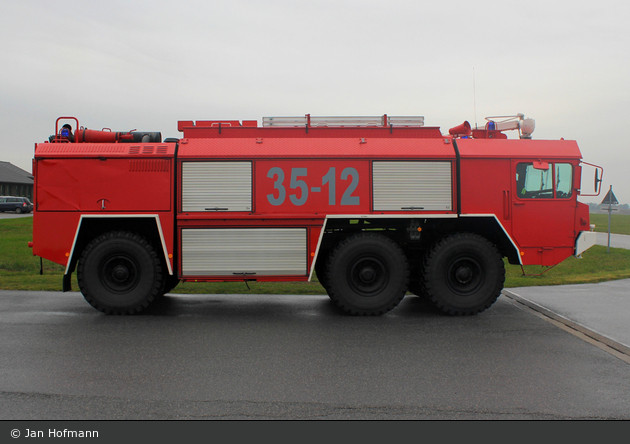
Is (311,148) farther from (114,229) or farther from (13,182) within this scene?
(13,182)

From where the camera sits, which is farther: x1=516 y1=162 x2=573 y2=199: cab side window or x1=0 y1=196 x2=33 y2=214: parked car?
x1=0 y1=196 x2=33 y2=214: parked car

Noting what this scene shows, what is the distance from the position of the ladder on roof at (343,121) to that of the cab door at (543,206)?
1.83m

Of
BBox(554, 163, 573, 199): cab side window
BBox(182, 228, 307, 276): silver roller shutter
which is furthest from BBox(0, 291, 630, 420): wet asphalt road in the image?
BBox(554, 163, 573, 199): cab side window

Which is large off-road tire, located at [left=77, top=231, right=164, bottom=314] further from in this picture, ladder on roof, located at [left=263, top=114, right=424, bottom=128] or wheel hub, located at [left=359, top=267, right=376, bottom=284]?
wheel hub, located at [left=359, top=267, right=376, bottom=284]

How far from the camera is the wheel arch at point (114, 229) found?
7391 millimetres

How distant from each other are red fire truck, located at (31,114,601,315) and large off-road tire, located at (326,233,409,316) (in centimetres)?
2

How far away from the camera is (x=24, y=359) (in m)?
5.08

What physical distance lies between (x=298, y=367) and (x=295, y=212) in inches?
119

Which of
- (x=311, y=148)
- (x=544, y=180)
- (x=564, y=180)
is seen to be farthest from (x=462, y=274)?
(x=311, y=148)

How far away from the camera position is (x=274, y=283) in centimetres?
1083

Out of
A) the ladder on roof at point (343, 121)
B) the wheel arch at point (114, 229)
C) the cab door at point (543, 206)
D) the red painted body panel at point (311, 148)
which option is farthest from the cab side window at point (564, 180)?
the wheel arch at point (114, 229)

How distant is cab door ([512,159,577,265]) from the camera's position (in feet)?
25.3

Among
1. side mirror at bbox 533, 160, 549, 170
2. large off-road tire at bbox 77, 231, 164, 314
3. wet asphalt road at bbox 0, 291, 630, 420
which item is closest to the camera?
wet asphalt road at bbox 0, 291, 630, 420

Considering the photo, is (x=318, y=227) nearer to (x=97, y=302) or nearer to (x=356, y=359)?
(x=356, y=359)
